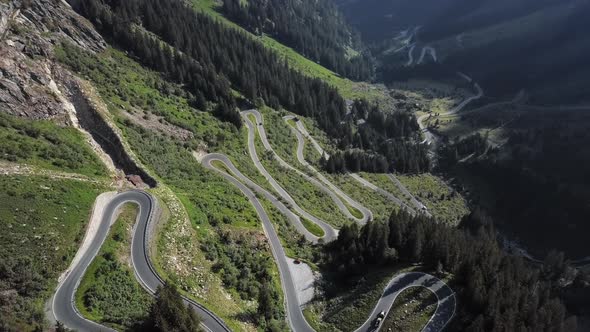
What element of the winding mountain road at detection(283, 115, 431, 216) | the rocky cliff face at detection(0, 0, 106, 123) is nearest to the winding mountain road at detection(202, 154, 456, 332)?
the rocky cliff face at detection(0, 0, 106, 123)

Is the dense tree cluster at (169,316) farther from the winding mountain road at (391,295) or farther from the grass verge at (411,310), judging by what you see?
the grass verge at (411,310)

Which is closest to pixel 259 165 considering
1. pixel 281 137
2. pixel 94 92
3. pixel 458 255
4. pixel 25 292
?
pixel 281 137

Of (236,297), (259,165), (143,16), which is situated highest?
(143,16)

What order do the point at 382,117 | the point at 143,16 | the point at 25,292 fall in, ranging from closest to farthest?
the point at 25,292
the point at 143,16
the point at 382,117

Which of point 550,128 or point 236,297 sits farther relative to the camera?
point 550,128

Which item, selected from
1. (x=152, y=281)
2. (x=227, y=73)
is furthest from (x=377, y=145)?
(x=152, y=281)

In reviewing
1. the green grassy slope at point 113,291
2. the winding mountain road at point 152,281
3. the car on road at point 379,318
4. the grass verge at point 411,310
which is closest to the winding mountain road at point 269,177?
the winding mountain road at point 152,281

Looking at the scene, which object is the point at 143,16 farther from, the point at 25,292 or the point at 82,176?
the point at 25,292

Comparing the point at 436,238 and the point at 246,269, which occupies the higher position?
the point at 436,238
